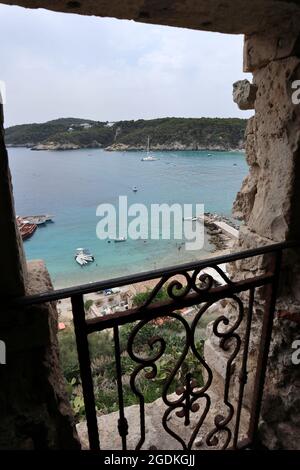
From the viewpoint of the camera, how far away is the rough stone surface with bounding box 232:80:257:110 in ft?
5.41

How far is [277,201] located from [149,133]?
1596 centimetres

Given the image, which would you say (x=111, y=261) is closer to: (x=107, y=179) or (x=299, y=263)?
(x=299, y=263)

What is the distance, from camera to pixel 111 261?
20.0 meters

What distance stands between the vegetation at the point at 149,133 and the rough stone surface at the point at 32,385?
4.74m

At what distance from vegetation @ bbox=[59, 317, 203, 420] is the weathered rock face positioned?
1303 millimetres

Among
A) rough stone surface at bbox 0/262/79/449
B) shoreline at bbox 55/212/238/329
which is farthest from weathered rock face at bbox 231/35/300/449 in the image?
shoreline at bbox 55/212/238/329

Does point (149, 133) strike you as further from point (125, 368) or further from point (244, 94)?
point (244, 94)

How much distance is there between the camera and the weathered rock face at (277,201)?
1433 mm

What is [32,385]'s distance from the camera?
3.52ft

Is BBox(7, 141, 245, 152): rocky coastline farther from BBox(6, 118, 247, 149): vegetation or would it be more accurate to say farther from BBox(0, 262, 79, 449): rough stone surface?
BBox(0, 262, 79, 449): rough stone surface
